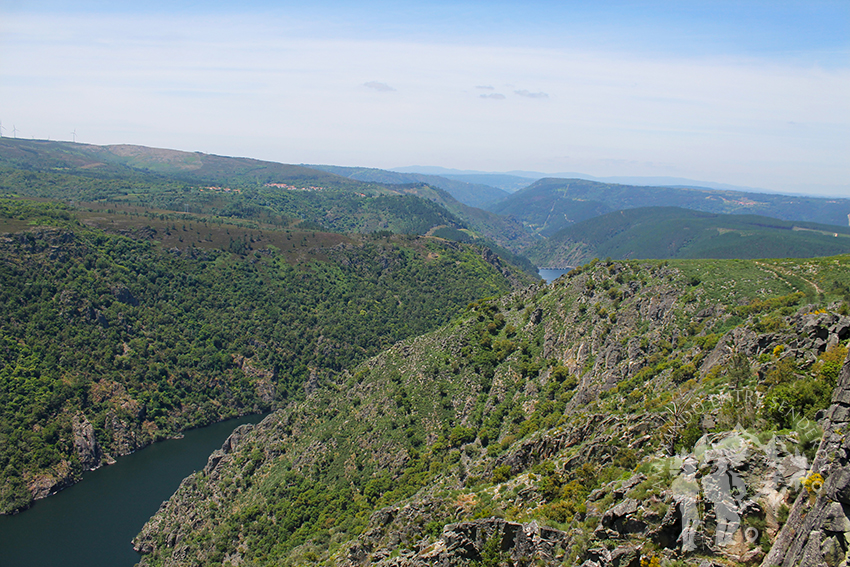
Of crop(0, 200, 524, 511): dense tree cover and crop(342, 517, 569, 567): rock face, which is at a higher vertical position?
crop(342, 517, 569, 567): rock face

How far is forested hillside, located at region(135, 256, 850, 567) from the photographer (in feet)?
92.3

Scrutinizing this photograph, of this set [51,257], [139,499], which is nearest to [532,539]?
[139,499]

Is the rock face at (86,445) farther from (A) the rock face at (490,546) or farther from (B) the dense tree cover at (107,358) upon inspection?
(A) the rock face at (490,546)

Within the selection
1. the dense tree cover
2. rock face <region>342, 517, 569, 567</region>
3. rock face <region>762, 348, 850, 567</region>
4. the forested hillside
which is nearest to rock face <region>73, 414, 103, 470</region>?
the dense tree cover

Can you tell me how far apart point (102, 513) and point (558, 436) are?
10739cm

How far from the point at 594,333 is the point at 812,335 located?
4952 cm

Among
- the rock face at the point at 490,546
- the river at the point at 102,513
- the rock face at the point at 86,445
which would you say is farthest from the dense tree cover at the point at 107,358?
the rock face at the point at 490,546

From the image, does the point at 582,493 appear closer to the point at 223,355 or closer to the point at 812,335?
the point at 812,335

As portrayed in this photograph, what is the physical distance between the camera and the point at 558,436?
2072 inches

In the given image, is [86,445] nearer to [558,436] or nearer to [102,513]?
[102,513]

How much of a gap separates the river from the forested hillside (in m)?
10.6

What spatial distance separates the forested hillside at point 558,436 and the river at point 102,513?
34.7ft

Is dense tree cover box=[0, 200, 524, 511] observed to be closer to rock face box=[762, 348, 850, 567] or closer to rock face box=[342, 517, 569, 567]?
rock face box=[342, 517, 569, 567]

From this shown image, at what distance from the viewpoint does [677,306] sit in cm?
8062
